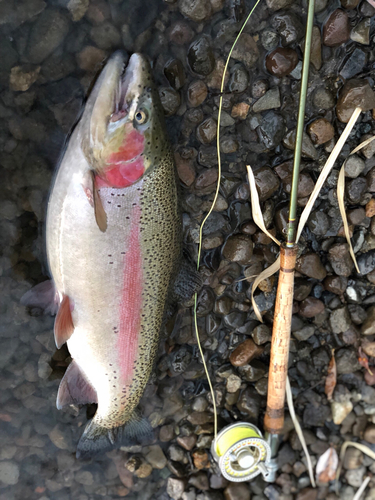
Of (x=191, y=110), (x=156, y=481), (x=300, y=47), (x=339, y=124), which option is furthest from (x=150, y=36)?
(x=156, y=481)

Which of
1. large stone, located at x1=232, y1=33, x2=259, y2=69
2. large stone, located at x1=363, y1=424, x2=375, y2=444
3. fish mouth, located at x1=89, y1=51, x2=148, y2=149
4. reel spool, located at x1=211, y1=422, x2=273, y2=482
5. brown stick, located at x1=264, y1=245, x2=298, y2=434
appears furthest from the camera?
large stone, located at x1=363, y1=424, x2=375, y2=444

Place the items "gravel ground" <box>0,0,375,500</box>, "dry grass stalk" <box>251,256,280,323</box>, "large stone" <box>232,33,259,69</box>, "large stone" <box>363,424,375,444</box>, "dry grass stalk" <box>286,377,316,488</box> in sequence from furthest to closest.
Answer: "large stone" <box>363,424,375,444</box> → "dry grass stalk" <box>286,377,316,488</box> → "dry grass stalk" <box>251,256,280,323</box> → "large stone" <box>232,33,259,69</box> → "gravel ground" <box>0,0,375,500</box>

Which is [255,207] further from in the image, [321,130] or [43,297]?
[43,297]

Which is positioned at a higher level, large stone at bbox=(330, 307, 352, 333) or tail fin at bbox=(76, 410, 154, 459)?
tail fin at bbox=(76, 410, 154, 459)

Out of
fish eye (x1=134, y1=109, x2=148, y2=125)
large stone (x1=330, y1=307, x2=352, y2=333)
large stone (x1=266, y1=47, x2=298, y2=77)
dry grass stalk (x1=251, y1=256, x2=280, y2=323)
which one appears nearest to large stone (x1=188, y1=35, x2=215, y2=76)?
large stone (x1=266, y1=47, x2=298, y2=77)

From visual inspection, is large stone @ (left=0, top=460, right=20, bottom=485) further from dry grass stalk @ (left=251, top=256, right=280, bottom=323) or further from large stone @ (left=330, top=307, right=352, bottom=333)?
large stone @ (left=330, top=307, right=352, bottom=333)

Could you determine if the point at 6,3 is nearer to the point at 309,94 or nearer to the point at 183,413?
the point at 309,94
